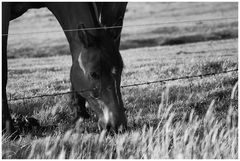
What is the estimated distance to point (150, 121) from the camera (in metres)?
6.21

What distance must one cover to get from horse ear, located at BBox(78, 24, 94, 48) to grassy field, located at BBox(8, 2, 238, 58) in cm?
2067

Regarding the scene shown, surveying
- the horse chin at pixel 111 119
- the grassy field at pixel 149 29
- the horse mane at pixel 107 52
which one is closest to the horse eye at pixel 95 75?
the horse mane at pixel 107 52

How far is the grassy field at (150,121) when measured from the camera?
4.55 meters

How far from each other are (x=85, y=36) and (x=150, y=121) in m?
1.54

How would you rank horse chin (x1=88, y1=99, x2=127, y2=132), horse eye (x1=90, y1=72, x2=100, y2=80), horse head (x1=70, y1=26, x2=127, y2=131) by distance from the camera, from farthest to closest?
horse eye (x1=90, y1=72, x2=100, y2=80), horse head (x1=70, y1=26, x2=127, y2=131), horse chin (x1=88, y1=99, x2=127, y2=132)

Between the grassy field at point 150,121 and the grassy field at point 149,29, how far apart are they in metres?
17.4

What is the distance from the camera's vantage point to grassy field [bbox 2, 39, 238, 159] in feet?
14.9

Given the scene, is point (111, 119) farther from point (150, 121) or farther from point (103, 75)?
point (150, 121)

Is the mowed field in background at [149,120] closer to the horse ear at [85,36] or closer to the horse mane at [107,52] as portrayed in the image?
the horse mane at [107,52]

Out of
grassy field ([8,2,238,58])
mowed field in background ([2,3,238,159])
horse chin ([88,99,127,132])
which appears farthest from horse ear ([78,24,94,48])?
grassy field ([8,2,238,58])

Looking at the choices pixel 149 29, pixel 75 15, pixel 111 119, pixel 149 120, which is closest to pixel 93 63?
pixel 111 119

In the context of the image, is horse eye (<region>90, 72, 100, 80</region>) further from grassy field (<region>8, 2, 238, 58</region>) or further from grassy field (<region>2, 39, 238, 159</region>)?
grassy field (<region>8, 2, 238, 58</region>)

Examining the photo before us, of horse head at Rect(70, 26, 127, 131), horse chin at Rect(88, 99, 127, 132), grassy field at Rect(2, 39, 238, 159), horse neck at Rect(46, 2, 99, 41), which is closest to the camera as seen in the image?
grassy field at Rect(2, 39, 238, 159)

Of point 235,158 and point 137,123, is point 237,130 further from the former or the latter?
point 137,123
